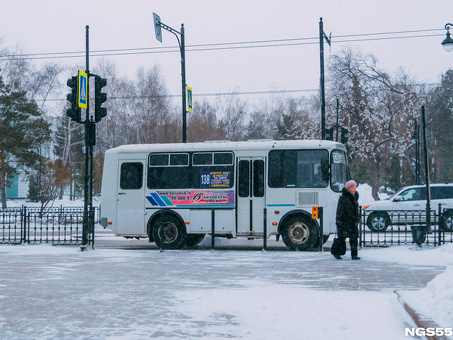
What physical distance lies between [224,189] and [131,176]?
2882 millimetres

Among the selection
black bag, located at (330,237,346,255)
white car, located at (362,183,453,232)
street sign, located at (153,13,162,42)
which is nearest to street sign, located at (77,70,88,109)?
black bag, located at (330,237,346,255)

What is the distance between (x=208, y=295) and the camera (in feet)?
32.2

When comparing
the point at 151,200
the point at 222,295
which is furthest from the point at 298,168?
the point at 222,295

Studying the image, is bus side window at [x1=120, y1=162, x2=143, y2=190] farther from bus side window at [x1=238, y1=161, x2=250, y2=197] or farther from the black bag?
the black bag

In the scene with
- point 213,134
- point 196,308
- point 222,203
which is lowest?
point 196,308

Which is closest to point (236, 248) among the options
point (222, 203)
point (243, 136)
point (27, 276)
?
point (222, 203)

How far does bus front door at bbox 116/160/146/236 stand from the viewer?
1870 centimetres

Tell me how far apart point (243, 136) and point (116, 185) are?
7300cm

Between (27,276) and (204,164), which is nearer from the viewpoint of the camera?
(27,276)

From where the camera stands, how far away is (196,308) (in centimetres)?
875

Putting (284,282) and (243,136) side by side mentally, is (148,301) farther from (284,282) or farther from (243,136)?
(243,136)

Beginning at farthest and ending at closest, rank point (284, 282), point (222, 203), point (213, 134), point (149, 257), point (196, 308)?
point (213, 134)
point (222, 203)
point (149, 257)
point (284, 282)
point (196, 308)

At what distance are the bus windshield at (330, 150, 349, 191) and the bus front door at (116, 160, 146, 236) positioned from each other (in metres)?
5.41

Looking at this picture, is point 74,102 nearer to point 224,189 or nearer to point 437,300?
point 224,189
